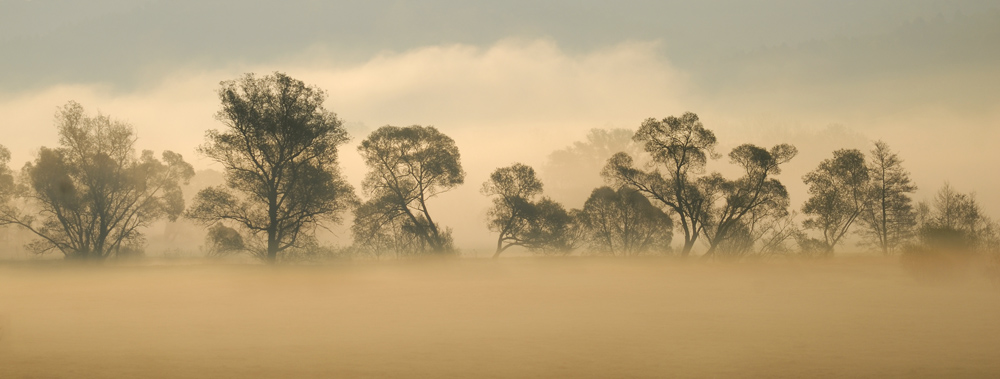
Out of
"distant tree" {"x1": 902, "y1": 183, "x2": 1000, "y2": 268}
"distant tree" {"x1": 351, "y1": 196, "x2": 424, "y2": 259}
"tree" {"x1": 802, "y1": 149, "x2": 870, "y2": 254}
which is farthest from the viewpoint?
"tree" {"x1": 802, "y1": 149, "x2": 870, "y2": 254}

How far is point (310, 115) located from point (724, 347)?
98.2 feet

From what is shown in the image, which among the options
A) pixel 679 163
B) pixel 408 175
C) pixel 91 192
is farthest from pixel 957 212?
pixel 91 192

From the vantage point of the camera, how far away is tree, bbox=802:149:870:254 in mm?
45688

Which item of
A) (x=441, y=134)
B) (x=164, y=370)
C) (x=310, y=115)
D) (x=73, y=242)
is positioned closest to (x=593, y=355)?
(x=164, y=370)

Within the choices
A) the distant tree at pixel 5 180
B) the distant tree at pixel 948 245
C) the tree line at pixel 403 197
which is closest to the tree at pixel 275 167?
the tree line at pixel 403 197

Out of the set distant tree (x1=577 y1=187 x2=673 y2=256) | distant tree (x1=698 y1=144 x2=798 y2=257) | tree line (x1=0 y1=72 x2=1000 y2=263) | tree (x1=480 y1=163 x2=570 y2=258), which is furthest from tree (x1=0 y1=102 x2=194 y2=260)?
distant tree (x1=698 y1=144 x2=798 y2=257)

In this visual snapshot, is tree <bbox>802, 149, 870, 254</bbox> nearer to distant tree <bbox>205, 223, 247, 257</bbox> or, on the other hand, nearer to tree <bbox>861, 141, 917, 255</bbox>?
tree <bbox>861, 141, 917, 255</bbox>

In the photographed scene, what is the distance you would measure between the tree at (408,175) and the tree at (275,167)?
4097 millimetres

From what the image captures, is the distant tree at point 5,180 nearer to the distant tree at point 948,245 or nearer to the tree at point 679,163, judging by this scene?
the tree at point 679,163

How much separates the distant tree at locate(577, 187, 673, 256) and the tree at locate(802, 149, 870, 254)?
11.1m

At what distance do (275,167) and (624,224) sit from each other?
26.5m

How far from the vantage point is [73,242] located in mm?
40906

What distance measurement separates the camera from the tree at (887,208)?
153 feet

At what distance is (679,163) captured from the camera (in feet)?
138
